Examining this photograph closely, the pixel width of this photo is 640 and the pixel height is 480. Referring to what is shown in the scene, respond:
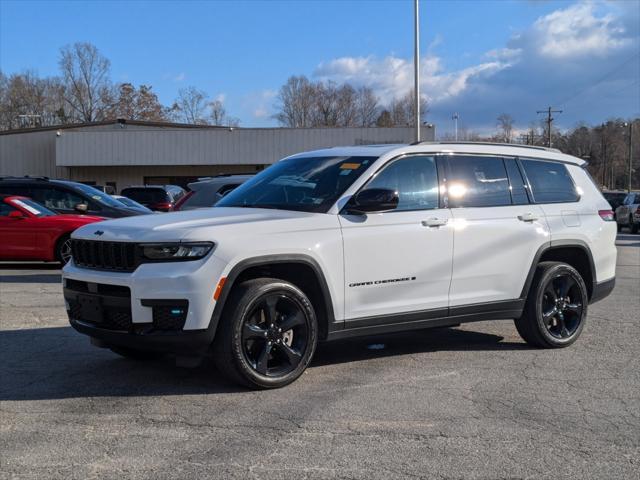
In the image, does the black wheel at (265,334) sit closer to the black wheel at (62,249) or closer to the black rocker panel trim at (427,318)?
the black rocker panel trim at (427,318)

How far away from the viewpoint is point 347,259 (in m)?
5.68

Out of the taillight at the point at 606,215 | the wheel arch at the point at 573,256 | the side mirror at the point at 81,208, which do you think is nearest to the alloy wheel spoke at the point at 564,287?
the wheel arch at the point at 573,256

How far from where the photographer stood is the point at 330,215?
5703mm

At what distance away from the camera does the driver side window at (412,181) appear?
6117 mm

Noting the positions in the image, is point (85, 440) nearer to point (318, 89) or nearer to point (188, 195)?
point (188, 195)

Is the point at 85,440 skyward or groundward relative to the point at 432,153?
groundward

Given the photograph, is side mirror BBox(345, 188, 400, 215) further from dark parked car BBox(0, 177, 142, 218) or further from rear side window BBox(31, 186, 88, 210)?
rear side window BBox(31, 186, 88, 210)

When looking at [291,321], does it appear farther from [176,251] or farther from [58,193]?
[58,193]

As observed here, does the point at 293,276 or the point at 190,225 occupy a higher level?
the point at 190,225

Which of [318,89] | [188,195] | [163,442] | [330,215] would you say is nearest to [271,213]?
[330,215]

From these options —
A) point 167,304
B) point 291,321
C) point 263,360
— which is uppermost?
point 167,304

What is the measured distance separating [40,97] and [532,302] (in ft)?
312

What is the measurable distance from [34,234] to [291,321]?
31.2 feet

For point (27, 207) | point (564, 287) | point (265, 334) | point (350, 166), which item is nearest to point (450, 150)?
point (350, 166)
